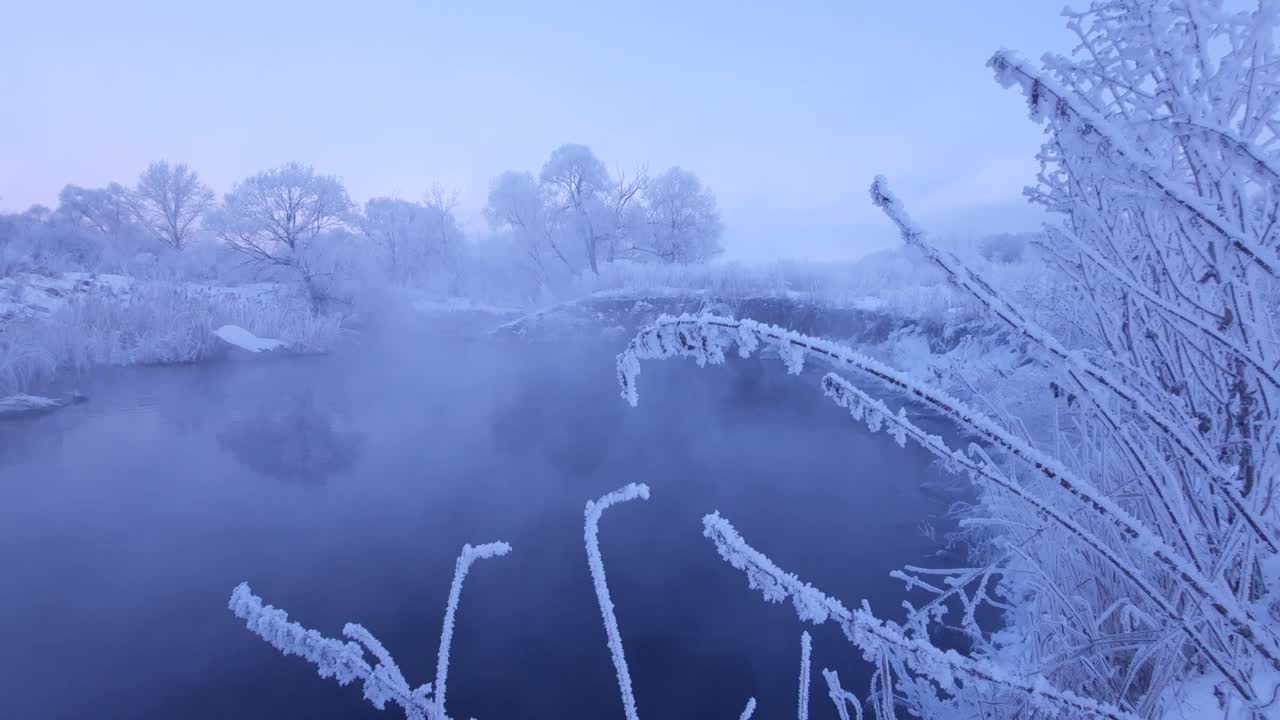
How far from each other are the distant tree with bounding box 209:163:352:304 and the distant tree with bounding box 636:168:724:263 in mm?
14402

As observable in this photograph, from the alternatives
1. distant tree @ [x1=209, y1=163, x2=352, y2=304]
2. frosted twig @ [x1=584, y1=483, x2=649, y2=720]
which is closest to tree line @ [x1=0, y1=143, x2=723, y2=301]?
distant tree @ [x1=209, y1=163, x2=352, y2=304]

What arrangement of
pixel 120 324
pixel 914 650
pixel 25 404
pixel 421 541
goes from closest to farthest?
pixel 914 650, pixel 421 541, pixel 25 404, pixel 120 324

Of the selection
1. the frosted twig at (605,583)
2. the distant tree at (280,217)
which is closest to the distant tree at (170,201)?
the distant tree at (280,217)

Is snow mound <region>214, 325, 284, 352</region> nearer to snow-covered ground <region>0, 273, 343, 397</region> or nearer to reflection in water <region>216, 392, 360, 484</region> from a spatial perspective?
snow-covered ground <region>0, 273, 343, 397</region>

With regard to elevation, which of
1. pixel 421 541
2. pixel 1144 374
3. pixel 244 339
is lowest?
pixel 421 541

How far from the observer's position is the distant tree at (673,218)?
27.6 metres

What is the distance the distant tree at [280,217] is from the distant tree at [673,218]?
14.4m

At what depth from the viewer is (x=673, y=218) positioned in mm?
27625

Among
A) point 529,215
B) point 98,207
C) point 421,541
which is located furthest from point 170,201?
point 421,541

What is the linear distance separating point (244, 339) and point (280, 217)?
6366 millimetres

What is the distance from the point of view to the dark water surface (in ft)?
14.0

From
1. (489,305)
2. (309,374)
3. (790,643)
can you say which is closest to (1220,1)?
(790,643)

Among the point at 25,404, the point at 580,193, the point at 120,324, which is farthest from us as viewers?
the point at 580,193

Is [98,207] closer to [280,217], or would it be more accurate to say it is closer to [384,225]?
[384,225]
